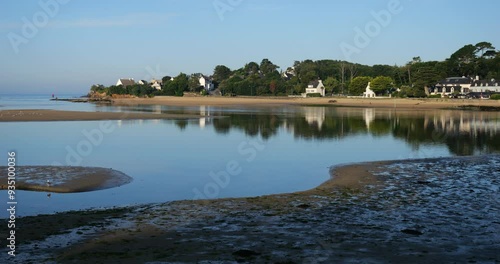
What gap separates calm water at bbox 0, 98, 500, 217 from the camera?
14141mm

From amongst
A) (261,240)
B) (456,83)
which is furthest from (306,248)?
(456,83)

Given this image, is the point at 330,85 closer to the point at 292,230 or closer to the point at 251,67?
the point at 251,67

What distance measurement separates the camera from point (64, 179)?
15438 millimetres

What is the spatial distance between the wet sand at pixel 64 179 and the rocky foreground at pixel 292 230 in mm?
3912

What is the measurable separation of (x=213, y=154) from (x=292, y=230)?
14.2 metres

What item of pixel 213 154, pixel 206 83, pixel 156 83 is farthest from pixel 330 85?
pixel 213 154

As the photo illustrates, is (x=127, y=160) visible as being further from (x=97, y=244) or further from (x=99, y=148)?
(x=97, y=244)

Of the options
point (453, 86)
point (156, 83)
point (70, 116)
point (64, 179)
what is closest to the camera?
point (64, 179)

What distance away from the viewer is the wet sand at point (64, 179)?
14.2 meters

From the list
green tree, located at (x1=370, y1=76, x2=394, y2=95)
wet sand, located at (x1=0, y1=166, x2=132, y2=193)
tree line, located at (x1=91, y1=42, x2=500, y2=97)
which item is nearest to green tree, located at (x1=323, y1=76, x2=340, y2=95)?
tree line, located at (x1=91, y1=42, x2=500, y2=97)

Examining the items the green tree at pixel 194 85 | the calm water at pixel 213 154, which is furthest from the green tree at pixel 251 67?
the calm water at pixel 213 154

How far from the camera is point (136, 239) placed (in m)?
8.61

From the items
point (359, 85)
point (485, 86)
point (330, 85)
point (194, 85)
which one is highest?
point (194, 85)

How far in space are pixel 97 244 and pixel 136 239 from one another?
712mm
